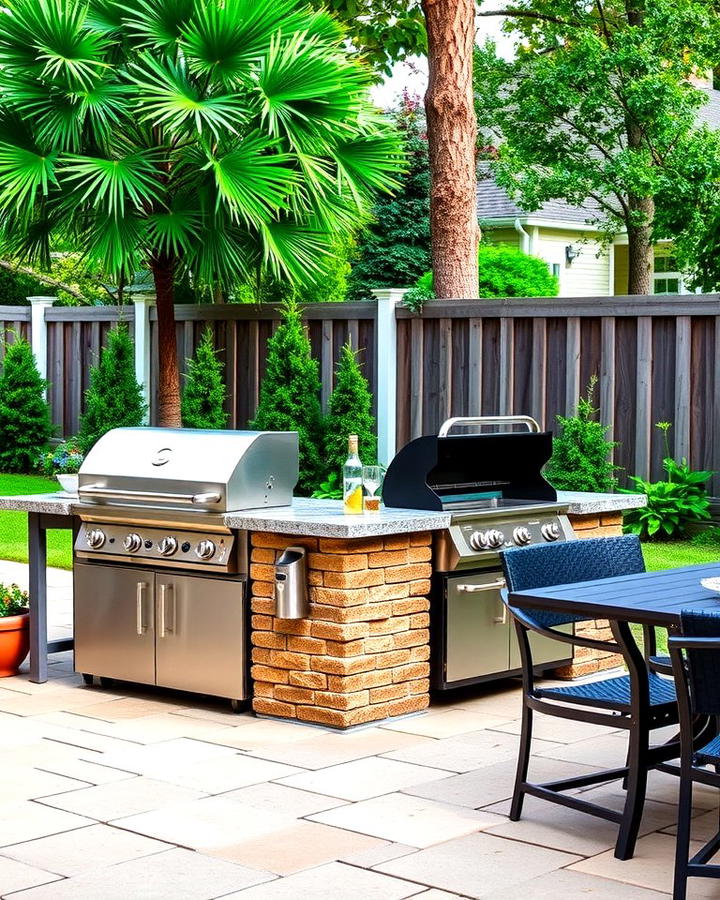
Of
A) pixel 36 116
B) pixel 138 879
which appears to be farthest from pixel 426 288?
pixel 138 879

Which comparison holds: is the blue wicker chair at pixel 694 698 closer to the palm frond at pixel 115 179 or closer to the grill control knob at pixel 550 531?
the grill control knob at pixel 550 531

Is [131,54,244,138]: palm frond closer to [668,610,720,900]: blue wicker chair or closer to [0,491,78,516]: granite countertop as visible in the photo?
[0,491,78,516]: granite countertop

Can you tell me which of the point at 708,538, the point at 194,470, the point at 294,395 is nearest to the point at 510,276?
the point at 294,395

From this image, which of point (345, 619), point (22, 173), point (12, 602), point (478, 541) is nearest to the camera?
point (345, 619)

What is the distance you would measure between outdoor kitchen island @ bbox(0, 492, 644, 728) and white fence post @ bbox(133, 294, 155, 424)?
8115 mm

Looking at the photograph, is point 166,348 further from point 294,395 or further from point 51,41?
point 51,41

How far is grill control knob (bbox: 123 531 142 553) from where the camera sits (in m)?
6.29

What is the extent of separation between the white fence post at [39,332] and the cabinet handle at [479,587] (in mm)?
10082

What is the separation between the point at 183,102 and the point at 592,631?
19.2 ft

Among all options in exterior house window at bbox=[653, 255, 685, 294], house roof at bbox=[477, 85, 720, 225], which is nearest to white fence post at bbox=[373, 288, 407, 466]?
house roof at bbox=[477, 85, 720, 225]

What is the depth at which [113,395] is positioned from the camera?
13.6m

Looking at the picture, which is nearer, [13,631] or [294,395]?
[13,631]

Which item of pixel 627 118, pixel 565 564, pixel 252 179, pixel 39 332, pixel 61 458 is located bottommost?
pixel 565 564

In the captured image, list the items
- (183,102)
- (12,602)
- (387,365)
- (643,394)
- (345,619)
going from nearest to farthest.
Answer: (345,619) → (12,602) → (643,394) → (183,102) → (387,365)
